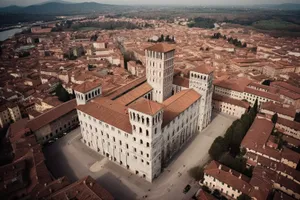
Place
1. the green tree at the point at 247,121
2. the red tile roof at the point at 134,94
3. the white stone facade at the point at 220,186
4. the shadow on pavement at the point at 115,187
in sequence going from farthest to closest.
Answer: the green tree at the point at 247,121, the red tile roof at the point at 134,94, the shadow on pavement at the point at 115,187, the white stone facade at the point at 220,186

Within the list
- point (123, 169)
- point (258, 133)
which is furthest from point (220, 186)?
point (258, 133)

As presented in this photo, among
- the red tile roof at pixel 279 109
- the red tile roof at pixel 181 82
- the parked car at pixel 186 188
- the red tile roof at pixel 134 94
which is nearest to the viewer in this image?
the parked car at pixel 186 188

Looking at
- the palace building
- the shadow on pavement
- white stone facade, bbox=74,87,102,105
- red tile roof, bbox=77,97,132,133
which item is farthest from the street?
white stone facade, bbox=74,87,102,105

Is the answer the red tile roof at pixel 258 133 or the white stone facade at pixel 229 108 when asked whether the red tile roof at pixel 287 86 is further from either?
the red tile roof at pixel 258 133

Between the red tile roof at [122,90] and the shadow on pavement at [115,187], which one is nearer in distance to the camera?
the shadow on pavement at [115,187]

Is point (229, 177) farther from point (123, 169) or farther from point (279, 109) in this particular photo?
point (279, 109)

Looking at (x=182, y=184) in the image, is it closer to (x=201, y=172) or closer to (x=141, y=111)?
(x=201, y=172)

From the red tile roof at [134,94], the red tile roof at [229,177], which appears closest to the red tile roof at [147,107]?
the red tile roof at [134,94]

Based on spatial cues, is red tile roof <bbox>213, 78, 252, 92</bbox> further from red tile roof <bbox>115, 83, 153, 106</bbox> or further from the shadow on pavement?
the shadow on pavement
